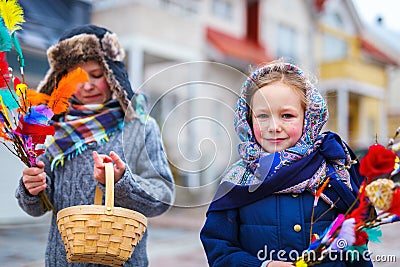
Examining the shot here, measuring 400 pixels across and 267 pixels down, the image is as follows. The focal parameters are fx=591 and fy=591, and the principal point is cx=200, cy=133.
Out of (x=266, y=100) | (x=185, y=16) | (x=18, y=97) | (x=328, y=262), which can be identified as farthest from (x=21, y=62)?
(x=185, y=16)

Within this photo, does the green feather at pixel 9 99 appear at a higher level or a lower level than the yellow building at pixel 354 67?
lower

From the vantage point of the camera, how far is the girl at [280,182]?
1.91 metres

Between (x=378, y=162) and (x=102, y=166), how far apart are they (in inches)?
38.0

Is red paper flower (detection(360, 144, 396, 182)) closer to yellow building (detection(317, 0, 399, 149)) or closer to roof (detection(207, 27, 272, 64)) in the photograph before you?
roof (detection(207, 27, 272, 64))

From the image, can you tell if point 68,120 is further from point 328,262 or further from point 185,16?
point 185,16

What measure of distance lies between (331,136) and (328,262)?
0.42 meters

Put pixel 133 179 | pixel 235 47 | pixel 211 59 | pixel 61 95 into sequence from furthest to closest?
pixel 235 47 < pixel 211 59 < pixel 133 179 < pixel 61 95

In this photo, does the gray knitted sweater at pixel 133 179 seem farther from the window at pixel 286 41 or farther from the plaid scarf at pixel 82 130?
the window at pixel 286 41

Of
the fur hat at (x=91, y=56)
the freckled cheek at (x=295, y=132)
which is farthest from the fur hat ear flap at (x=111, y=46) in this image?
the freckled cheek at (x=295, y=132)

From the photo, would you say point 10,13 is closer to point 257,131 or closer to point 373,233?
point 257,131

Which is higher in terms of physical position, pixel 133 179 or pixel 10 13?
pixel 10 13

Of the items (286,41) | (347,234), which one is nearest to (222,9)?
(286,41)

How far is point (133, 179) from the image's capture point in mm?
2270

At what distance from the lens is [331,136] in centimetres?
201
